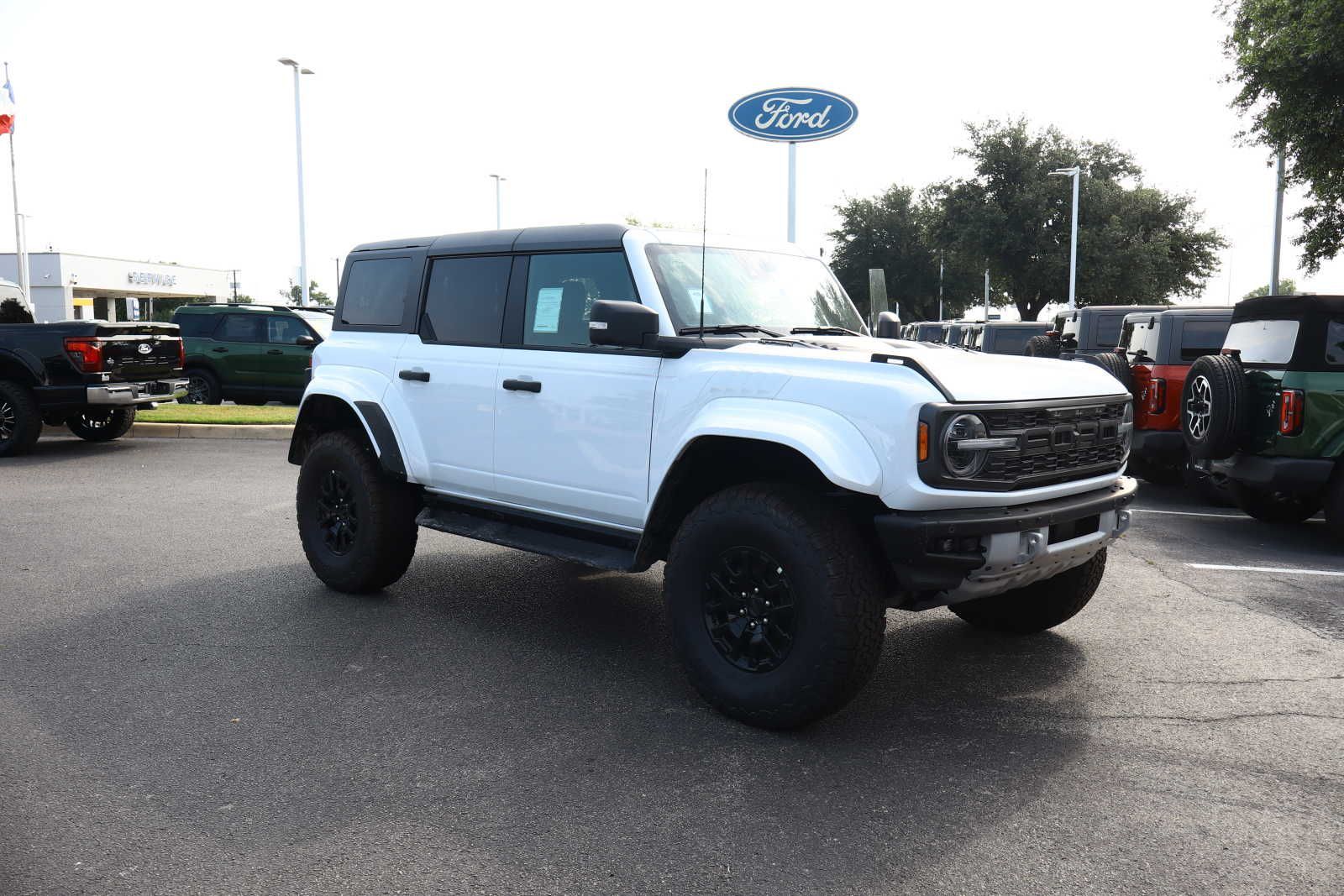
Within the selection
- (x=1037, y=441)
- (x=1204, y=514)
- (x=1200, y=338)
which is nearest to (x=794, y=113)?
(x=1200, y=338)

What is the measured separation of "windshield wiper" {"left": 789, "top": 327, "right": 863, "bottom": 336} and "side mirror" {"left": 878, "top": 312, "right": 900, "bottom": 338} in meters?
0.45

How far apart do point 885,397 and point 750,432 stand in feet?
1.77

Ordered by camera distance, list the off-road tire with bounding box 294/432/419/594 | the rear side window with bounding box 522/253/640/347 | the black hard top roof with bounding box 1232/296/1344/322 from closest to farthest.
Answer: the rear side window with bounding box 522/253/640/347, the off-road tire with bounding box 294/432/419/594, the black hard top roof with bounding box 1232/296/1344/322

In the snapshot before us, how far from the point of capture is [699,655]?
14.5 feet

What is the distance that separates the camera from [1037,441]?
4.14 meters

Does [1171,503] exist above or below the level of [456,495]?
below

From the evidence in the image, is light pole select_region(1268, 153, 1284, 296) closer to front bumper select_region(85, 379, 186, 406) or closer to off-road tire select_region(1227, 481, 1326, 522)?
off-road tire select_region(1227, 481, 1326, 522)

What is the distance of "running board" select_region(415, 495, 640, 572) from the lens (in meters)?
4.92

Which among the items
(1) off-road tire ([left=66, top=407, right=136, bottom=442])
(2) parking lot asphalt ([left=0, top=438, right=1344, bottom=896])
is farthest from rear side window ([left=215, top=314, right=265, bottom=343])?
(2) parking lot asphalt ([left=0, top=438, right=1344, bottom=896])

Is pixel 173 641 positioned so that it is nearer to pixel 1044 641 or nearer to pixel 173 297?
pixel 1044 641

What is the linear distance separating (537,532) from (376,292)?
1.92 meters

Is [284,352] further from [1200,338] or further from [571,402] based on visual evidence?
[571,402]

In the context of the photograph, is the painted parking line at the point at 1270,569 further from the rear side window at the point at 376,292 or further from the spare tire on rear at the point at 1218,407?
the rear side window at the point at 376,292

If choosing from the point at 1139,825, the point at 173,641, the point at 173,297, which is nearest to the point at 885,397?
the point at 1139,825
